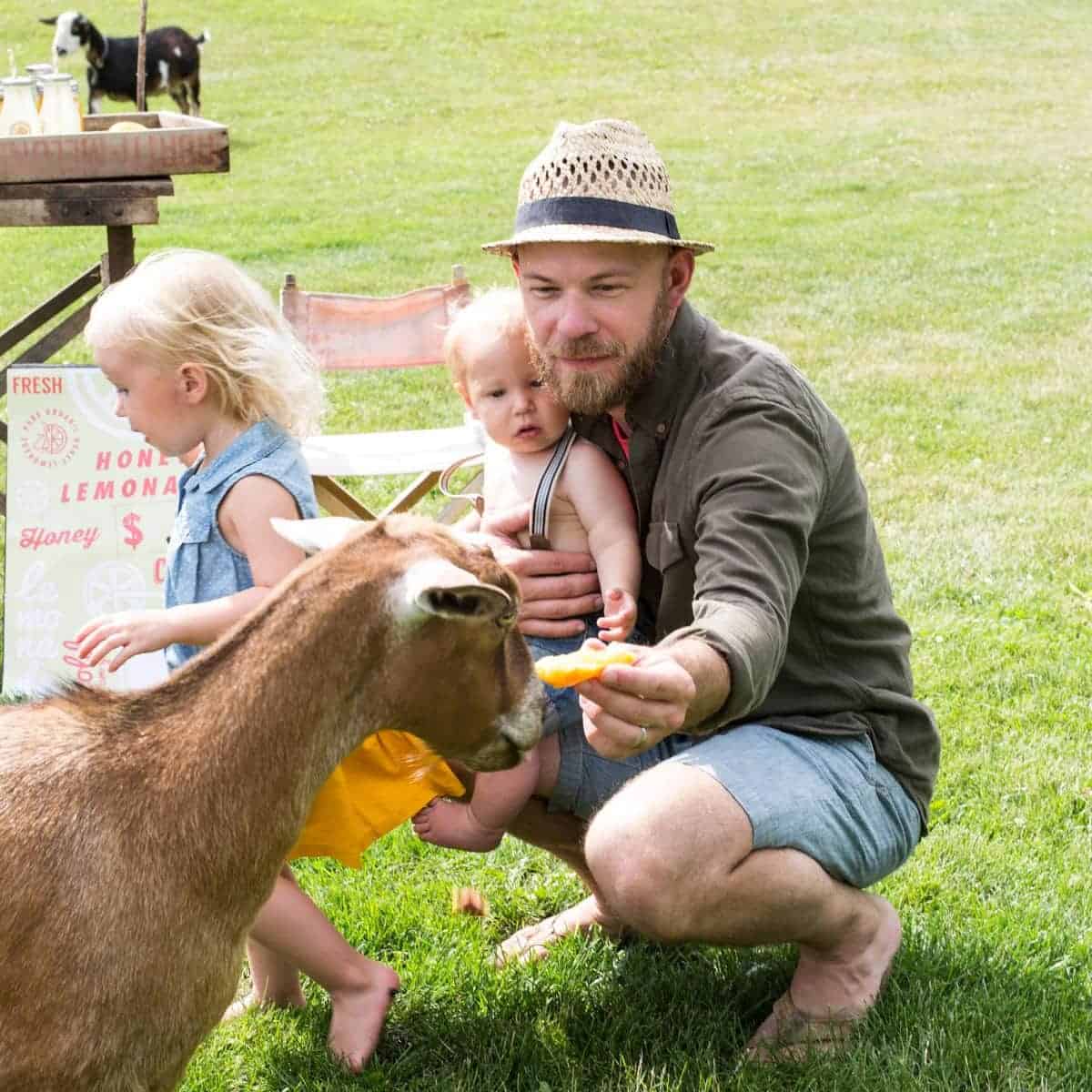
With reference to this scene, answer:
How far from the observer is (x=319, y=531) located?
10.0 feet

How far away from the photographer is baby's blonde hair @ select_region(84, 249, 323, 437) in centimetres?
393

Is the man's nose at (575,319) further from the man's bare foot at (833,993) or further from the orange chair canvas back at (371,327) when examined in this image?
the orange chair canvas back at (371,327)

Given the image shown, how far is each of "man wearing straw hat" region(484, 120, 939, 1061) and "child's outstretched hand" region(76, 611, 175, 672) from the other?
95cm

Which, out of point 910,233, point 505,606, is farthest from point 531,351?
point 910,233

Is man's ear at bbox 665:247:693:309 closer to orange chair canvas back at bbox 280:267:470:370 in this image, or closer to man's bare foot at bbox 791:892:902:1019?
man's bare foot at bbox 791:892:902:1019

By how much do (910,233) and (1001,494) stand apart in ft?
28.9

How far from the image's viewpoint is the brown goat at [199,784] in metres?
2.79

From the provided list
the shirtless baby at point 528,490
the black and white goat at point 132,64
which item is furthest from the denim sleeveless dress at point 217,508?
the black and white goat at point 132,64

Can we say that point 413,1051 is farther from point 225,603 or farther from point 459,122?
point 459,122

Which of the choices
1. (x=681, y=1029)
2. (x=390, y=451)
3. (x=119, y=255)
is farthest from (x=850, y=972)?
(x=119, y=255)

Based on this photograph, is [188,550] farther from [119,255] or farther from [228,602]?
[119,255]

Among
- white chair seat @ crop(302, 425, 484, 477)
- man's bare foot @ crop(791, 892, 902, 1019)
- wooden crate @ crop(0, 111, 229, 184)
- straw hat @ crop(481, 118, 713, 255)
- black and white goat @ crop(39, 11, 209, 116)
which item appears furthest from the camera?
black and white goat @ crop(39, 11, 209, 116)

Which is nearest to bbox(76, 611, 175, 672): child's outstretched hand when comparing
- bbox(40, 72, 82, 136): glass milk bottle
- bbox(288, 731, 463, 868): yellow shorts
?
bbox(288, 731, 463, 868): yellow shorts

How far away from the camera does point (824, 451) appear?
3.63m
